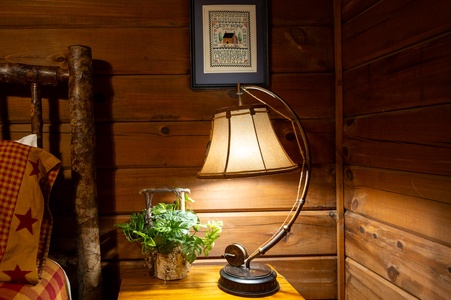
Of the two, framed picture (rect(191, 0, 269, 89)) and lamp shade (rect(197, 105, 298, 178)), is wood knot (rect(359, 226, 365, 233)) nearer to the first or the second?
lamp shade (rect(197, 105, 298, 178))

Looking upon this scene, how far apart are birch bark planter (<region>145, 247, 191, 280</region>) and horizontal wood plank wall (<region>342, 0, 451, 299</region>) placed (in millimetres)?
665

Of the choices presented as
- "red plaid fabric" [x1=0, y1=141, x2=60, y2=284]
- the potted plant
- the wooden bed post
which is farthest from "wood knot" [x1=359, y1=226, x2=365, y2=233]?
"red plaid fabric" [x1=0, y1=141, x2=60, y2=284]

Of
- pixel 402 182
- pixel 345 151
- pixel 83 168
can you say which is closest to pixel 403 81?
pixel 402 182

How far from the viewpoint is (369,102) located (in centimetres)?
132

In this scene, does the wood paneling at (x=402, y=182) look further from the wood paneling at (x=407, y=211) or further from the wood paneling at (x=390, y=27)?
the wood paneling at (x=390, y=27)

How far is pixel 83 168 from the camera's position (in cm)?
133

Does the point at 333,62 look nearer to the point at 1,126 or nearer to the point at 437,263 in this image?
the point at 437,263

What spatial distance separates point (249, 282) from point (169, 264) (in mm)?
283

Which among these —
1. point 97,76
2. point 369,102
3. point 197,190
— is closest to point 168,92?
point 97,76

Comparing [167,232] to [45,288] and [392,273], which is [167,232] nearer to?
[45,288]

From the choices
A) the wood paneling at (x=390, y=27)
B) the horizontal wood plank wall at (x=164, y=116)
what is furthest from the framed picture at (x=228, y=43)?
the wood paneling at (x=390, y=27)

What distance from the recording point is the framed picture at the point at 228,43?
1.50 meters

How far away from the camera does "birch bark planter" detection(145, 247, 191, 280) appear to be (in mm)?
1243

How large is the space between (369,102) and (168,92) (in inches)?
30.0
